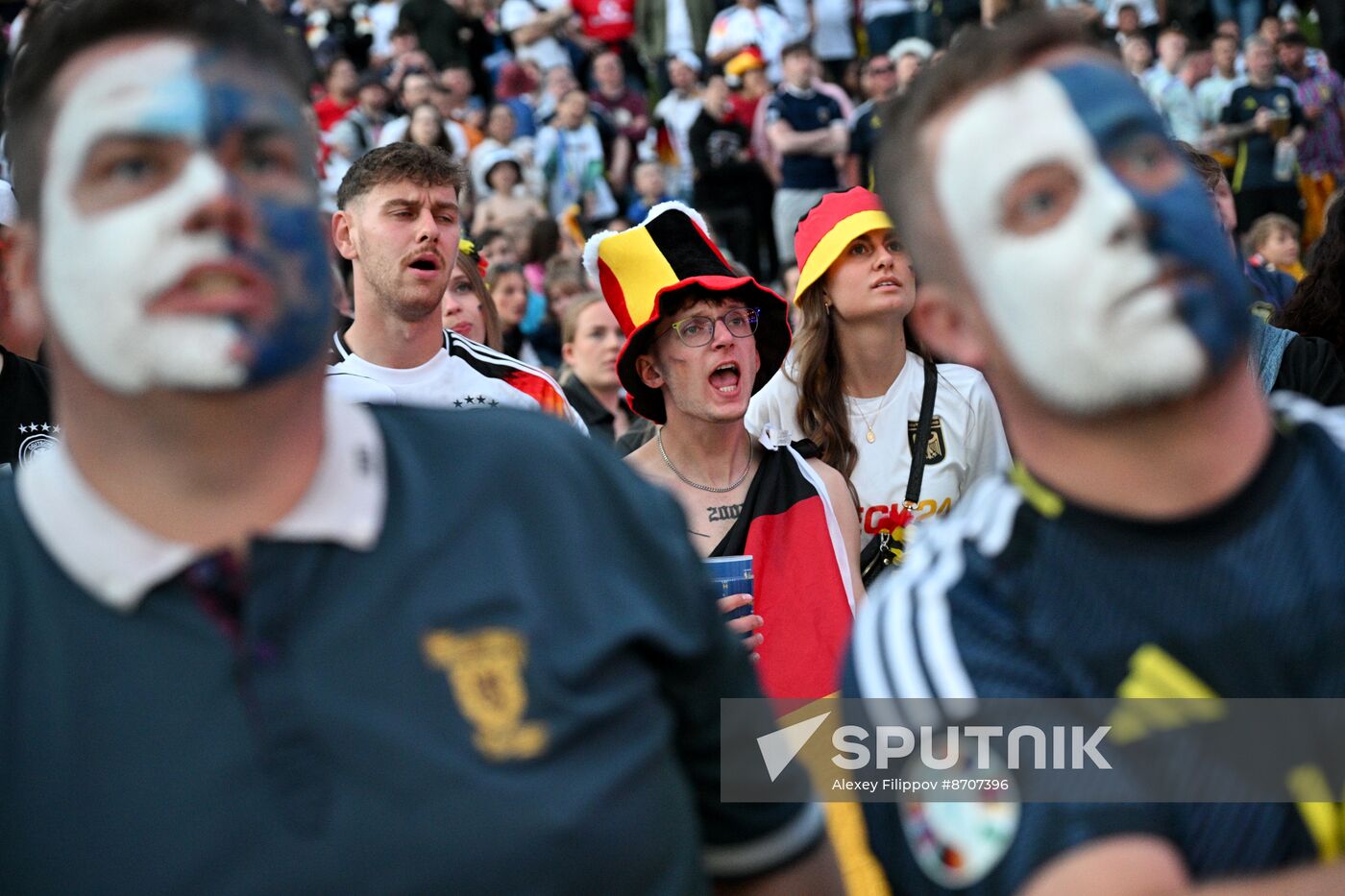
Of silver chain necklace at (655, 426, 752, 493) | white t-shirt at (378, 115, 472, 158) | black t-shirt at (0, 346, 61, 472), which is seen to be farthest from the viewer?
white t-shirt at (378, 115, 472, 158)

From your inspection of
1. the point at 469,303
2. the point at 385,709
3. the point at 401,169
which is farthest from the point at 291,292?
the point at 469,303

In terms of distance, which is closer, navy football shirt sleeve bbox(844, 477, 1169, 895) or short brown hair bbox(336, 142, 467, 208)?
navy football shirt sleeve bbox(844, 477, 1169, 895)

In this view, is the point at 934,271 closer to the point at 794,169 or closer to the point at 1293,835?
the point at 1293,835

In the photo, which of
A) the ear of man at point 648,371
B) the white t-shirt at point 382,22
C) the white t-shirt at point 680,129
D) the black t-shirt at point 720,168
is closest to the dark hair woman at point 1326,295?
the ear of man at point 648,371

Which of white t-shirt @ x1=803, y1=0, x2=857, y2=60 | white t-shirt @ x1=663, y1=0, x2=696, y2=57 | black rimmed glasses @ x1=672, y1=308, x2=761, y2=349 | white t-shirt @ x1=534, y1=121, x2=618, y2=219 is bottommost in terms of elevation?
black rimmed glasses @ x1=672, y1=308, x2=761, y2=349

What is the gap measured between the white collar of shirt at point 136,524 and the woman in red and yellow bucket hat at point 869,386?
3.23 m

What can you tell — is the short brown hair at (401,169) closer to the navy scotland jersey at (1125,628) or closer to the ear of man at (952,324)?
the ear of man at (952,324)

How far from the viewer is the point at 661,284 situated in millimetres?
4801

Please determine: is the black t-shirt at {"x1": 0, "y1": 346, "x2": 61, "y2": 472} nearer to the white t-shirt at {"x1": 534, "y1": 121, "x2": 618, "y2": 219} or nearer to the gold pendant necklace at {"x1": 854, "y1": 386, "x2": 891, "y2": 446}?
the gold pendant necklace at {"x1": 854, "y1": 386, "x2": 891, "y2": 446}

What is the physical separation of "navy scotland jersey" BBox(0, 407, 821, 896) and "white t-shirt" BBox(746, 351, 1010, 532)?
3145 millimetres

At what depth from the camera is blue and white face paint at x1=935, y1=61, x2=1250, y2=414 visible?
186cm

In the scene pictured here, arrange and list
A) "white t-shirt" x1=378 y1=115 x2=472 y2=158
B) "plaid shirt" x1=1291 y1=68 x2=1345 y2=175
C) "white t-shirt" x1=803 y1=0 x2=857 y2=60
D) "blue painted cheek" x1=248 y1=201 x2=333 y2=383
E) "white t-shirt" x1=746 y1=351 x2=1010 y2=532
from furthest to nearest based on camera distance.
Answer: "white t-shirt" x1=803 y1=0 x2=857 y2=60 < "plaid shirt" x1=1291 y1=68 x2=1345 y2=175 < "white t-shirt" x1=378 y1=115 x2=472 y2=158 < "white t-shirt" x1=746 y1=351 x2=1010 y2=532 < "blue painted cheek" x1=248 y1=201 x2=333 y2=383

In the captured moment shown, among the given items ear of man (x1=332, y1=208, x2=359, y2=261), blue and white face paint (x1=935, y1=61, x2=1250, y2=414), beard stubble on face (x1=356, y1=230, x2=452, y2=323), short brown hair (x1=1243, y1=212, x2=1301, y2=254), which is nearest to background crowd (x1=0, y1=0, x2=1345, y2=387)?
short brown hair (x1=1243, y1=212, x2=1301, y2=254)

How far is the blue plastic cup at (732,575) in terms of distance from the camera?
4203mm
